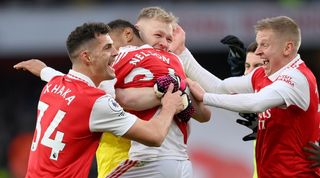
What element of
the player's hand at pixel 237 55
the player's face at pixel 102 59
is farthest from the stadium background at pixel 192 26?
the player's face at pixel 102 59

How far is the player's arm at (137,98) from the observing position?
6363 millimetres

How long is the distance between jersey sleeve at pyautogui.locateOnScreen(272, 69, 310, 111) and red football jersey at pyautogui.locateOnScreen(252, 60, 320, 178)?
0.16 feet

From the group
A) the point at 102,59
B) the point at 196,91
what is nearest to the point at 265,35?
the point at 196,91

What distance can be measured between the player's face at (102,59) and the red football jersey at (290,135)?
133 centimetres

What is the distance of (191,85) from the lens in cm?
676

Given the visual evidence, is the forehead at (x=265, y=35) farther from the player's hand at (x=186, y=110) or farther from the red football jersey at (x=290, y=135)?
the player's hand at (x=186, y=110)

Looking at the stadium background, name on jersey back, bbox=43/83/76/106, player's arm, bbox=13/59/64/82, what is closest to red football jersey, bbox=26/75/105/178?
name on jersey back, bbox=43/83/76/106

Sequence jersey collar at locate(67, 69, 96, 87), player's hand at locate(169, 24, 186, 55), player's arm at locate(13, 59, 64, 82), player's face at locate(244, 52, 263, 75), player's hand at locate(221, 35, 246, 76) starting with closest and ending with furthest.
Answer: jersey collar at locate(67, 69, 96, 87) < player's arm at locate(13, 59, 64, 82) < player's hand at locate(169, 24, 186, 55) < player's hand at locate(221, 35, 246, 76) < player's face at locate(244, 52, 263, 75)

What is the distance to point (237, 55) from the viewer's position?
26.4ft

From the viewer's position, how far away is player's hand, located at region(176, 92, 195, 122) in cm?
637

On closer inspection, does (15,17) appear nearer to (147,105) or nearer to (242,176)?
(242,176)

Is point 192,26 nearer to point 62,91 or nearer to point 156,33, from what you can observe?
point 156,33

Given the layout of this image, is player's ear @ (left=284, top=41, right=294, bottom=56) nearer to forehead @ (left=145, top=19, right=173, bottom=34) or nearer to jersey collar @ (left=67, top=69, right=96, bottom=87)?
forehead @ (left=145, top=19, right=173, bottom=34)

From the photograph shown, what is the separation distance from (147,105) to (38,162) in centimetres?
91
